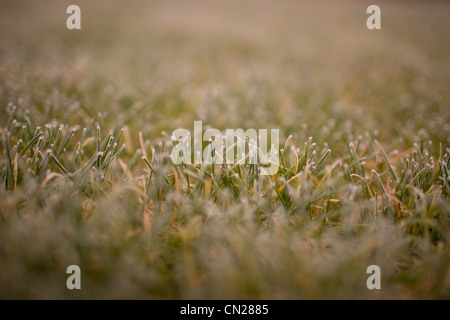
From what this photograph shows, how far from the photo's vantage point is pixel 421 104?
2148mm

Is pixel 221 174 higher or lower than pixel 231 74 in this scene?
lower

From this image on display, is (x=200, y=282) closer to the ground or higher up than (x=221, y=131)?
closer to the ground

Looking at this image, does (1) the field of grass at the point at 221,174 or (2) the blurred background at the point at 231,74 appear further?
(2) the blurred background at the point at 231,74

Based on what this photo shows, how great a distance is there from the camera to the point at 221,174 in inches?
47.9

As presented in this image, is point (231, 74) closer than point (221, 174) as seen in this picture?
No

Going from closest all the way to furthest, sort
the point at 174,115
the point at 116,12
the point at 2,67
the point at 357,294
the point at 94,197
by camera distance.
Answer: the point at 357,294 < the point at 94,197 < the point at 174,115 < the point at 2,67 < the point at 116,12

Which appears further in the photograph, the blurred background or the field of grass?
the blurred background

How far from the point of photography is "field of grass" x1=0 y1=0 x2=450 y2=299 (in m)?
0.82

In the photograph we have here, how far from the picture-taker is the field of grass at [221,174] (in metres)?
0.82

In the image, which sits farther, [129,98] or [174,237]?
[129,98]

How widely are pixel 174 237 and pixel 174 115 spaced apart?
1268 mm
